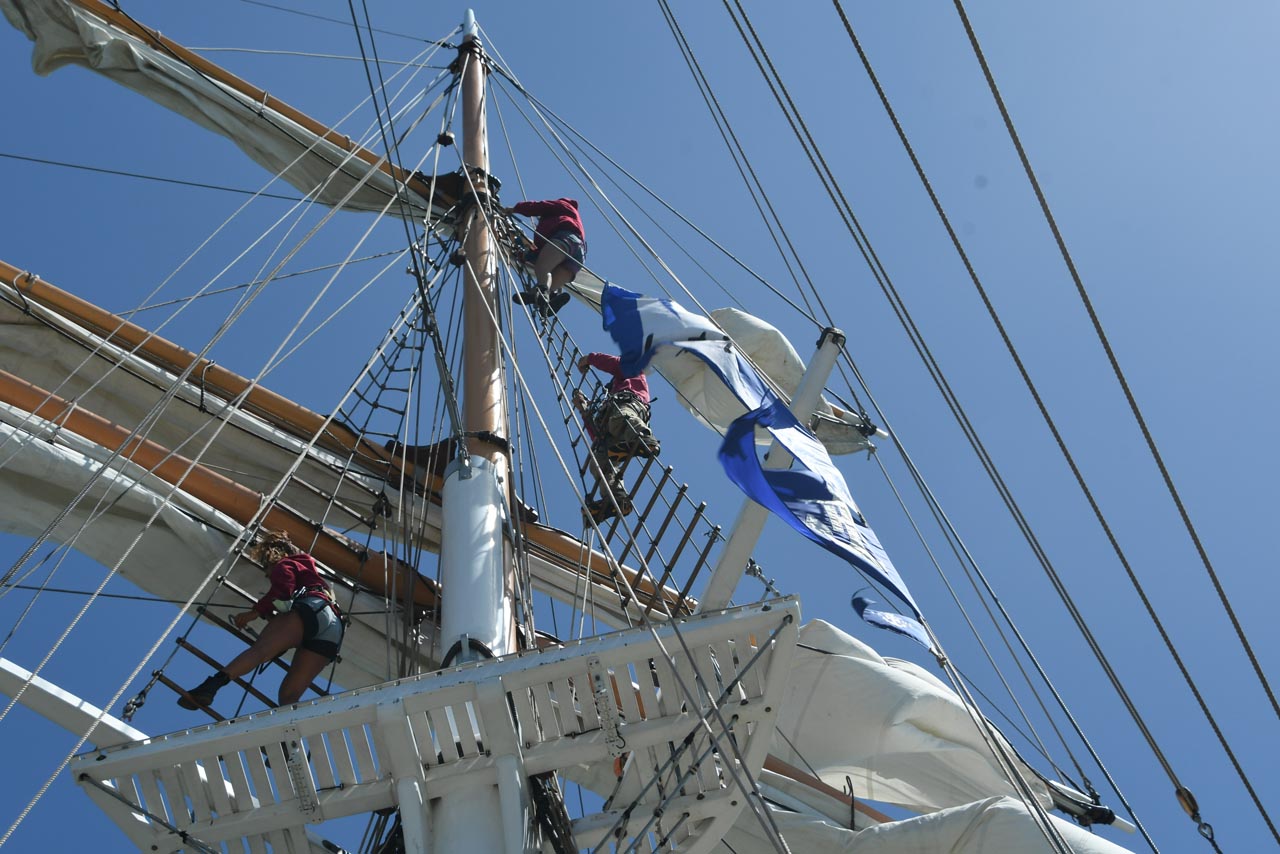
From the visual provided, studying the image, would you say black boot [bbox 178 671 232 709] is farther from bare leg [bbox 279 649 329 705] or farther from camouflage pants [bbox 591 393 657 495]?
camouflage pants [bbox 591 393 657 495]

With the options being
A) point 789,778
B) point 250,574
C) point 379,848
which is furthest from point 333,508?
point 379,848

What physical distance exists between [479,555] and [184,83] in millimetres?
7176

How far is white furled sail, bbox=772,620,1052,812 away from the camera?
9273mm

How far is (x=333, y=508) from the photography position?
30.3ft

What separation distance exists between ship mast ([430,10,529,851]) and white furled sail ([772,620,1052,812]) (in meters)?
3.17

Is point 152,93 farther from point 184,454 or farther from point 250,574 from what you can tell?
point 250,574

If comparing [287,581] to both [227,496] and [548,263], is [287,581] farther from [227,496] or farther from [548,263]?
[548,263]

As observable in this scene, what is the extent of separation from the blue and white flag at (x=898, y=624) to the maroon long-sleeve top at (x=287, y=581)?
2.36m

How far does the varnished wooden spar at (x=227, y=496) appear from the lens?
26.0ft

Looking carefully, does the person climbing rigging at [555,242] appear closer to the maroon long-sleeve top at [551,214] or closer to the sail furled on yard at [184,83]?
the maroon long-sleeve top at [551,214]

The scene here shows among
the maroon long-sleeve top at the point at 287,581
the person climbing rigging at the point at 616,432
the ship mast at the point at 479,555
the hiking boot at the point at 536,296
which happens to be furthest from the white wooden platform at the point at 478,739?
the hiking boot at the point at 536,296

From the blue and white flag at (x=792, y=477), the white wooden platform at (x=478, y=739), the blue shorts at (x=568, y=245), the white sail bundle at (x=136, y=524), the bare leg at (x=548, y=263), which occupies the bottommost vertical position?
the white wooden platform at (x=478, y=739)

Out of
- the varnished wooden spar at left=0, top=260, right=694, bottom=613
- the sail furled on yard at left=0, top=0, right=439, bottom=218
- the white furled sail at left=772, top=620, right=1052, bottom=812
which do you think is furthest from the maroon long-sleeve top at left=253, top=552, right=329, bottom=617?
the sail furled on yard at left=0, top=0, right=439, bottom=218

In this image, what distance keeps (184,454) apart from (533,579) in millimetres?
2400
